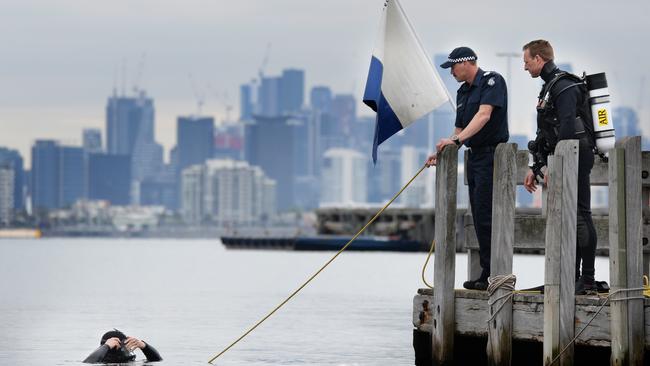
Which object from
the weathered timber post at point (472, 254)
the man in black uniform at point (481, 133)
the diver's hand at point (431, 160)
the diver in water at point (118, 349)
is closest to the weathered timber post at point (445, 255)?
the diver's hand at point (431, 160)

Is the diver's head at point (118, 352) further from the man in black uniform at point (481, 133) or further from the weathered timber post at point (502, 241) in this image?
the weathered timber post at point (502, 241)

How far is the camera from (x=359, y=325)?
4272 cm

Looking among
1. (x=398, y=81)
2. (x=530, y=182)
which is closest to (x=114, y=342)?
(x=398, y=81)

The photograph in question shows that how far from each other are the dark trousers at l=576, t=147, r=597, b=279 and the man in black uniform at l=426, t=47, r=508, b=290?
1.53 m

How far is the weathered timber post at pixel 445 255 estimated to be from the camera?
66.8 feet

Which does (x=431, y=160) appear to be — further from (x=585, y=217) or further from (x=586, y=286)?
(x=586, y=286)

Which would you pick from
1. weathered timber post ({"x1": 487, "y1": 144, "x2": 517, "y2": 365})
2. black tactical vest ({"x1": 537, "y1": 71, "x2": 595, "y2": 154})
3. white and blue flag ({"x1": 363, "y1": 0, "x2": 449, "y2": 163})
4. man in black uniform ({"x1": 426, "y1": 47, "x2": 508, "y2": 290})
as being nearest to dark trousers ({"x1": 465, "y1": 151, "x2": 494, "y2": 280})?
man in black uniform ({"x1": 426, "y1": 47, "x2": 508, "y2": 290})

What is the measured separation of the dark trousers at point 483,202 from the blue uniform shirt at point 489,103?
19 cm

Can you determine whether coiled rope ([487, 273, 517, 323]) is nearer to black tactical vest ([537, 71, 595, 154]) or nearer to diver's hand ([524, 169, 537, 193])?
diver's hand ([524, 169, 537, 193])

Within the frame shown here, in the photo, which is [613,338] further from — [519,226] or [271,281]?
[271,281]

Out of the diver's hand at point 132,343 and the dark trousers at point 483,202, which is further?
the diver's hand at point 132,343

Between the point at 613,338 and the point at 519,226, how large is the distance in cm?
250

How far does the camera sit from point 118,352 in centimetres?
2780

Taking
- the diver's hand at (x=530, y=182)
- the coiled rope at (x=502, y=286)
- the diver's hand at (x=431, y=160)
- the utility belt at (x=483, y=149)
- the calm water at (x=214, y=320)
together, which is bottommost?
the calm water at (x=214, y=320)
